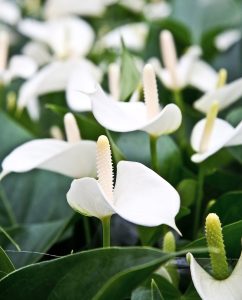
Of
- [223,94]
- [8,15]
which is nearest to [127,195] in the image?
[223,94]

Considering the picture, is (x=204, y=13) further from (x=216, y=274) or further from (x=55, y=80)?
(x=216, y=274)

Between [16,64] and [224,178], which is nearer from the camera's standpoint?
[224,178]

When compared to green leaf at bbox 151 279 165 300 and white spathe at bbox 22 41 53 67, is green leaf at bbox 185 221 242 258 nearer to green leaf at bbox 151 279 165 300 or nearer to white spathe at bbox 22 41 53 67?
green leaf at bbox 151 279 165 300

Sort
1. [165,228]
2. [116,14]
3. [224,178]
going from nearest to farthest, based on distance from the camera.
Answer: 1. [165,228]
2. [224,178]
3. [116,14]

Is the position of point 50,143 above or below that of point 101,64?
above

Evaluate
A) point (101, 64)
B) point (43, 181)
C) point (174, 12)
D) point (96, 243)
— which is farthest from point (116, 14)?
point (96, 243)

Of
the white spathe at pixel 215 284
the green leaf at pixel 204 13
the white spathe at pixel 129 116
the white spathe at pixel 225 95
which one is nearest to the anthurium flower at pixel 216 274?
the white spathe at pixel 215 284

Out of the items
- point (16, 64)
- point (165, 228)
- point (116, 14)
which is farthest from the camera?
point (116, 14)

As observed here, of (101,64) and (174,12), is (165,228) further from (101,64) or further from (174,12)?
(174,12)
